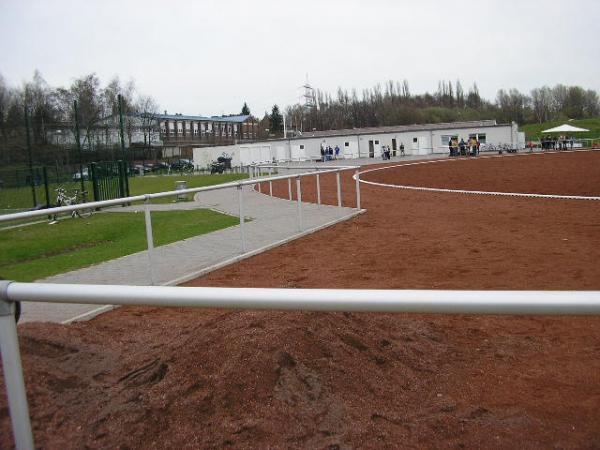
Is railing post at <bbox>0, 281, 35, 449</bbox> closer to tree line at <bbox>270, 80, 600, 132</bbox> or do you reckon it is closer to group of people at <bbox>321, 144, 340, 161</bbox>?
group of people at <bbox>321, 144, 340, 161</bbox>

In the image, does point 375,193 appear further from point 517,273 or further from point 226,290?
point 226,290

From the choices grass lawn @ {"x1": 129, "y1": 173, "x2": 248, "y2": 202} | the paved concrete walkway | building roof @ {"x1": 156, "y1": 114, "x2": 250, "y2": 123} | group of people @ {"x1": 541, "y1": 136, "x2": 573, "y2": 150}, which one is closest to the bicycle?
the paved concrete walkway

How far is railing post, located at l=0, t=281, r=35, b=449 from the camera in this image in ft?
7.46

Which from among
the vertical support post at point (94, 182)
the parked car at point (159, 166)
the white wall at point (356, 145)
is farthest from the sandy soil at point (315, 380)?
the parked car at point (159, 166)

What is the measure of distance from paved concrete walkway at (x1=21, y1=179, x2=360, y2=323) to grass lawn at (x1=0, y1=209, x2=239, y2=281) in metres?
0.48

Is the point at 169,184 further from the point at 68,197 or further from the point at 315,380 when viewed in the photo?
the point at 315,380

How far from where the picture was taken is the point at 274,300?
1889 millimetres

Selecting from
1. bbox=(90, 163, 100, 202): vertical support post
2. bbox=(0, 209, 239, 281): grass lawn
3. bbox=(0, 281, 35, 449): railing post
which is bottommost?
bbox=(0, 209, 239, 281): grass lawn

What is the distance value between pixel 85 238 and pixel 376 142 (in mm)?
55726

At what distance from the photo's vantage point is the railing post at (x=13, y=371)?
89.5 inches

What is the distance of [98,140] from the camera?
26.1 meters

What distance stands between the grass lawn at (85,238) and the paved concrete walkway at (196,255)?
48 cm

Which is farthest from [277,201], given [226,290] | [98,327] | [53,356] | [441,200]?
[226,290]

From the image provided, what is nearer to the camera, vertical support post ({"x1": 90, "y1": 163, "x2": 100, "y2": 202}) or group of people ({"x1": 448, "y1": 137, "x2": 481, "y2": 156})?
vertical support post ({"x1": 90, "y1": 163, "x2": 100, "y2": 202})
